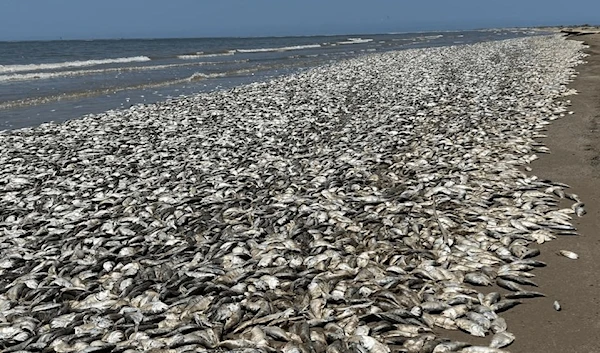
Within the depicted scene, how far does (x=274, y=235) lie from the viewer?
22.7 ft

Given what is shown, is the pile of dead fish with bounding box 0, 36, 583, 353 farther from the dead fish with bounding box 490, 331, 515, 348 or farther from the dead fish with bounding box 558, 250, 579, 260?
the dead fish with bounding box 558, 250, 579, 260

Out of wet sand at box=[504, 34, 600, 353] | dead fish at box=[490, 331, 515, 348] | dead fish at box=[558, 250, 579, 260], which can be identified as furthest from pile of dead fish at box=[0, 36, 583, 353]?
dead fish at box=[558, 250, 579, 260]

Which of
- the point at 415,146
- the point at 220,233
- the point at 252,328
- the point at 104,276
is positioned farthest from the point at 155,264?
the point at 415,146

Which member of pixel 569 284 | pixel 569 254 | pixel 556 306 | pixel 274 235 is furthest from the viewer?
pixel 274 235

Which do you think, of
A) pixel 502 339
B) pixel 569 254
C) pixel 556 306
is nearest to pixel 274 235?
pixel 502 339

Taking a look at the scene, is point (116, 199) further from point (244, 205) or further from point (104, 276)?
point (104, 276)

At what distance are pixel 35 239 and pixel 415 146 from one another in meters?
7.79

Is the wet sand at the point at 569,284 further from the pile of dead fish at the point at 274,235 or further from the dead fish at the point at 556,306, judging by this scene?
the pile of dead fish at the point at 274,235

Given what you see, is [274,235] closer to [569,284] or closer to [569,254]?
[569,284]

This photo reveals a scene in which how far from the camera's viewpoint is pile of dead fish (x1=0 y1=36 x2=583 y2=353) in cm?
483

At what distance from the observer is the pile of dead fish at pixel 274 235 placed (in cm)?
483

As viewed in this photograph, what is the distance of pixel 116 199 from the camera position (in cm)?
862

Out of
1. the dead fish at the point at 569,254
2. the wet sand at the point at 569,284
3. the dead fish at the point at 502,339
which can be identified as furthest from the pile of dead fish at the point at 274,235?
the dead fish at the point at 569,254

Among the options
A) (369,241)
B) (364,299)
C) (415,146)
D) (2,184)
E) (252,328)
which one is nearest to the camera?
(252,328)
